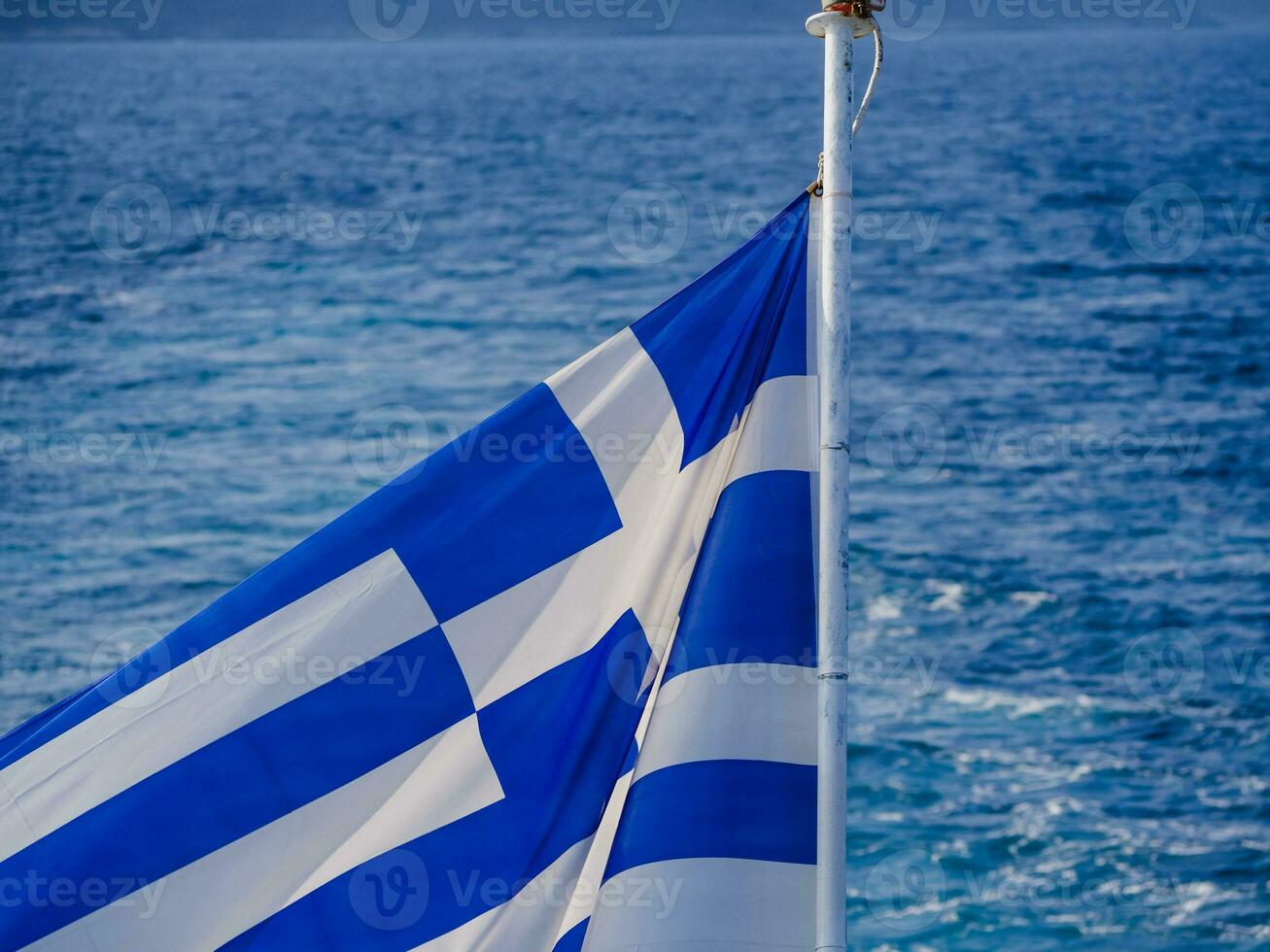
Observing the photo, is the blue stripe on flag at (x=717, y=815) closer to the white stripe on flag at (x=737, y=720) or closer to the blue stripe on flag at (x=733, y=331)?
the white stripe on flag at (x=737, y=720)

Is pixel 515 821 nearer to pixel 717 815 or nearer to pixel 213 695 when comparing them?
pixel 717 815

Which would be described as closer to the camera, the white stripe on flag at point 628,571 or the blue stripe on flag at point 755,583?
the blue stripe on flag at point 755,583

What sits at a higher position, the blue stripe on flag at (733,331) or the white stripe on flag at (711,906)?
the blue stripe on flag at (733,331)

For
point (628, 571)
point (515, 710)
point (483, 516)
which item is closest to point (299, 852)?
point (515, 710)

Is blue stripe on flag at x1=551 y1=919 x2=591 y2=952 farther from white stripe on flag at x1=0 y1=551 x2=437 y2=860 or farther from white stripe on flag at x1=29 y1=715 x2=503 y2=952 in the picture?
white stripe on flag at x1=0 y1=551 x2=437 y2=860

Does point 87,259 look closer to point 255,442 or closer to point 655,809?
point 255,442

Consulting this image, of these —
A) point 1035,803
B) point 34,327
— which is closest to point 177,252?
point 34,327

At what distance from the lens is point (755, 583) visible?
5352 millimetres

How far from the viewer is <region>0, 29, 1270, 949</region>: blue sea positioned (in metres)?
19.1

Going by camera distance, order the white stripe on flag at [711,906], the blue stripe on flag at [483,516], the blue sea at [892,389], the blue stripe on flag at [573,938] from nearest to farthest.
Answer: the white stripe on flag at [711,906] → the blue stripe on flag at [573,938] → the blue stripe on flag at [483,516] → the blue sea at [892,389]


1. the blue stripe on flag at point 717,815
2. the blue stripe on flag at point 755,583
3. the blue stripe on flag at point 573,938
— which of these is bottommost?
the blue stripe on flag at point 573,938

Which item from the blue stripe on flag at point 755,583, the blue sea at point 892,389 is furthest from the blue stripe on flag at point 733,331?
the blue sea at point 892,389

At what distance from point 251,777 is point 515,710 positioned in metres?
0.82

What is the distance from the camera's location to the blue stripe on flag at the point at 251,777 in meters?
5.14
